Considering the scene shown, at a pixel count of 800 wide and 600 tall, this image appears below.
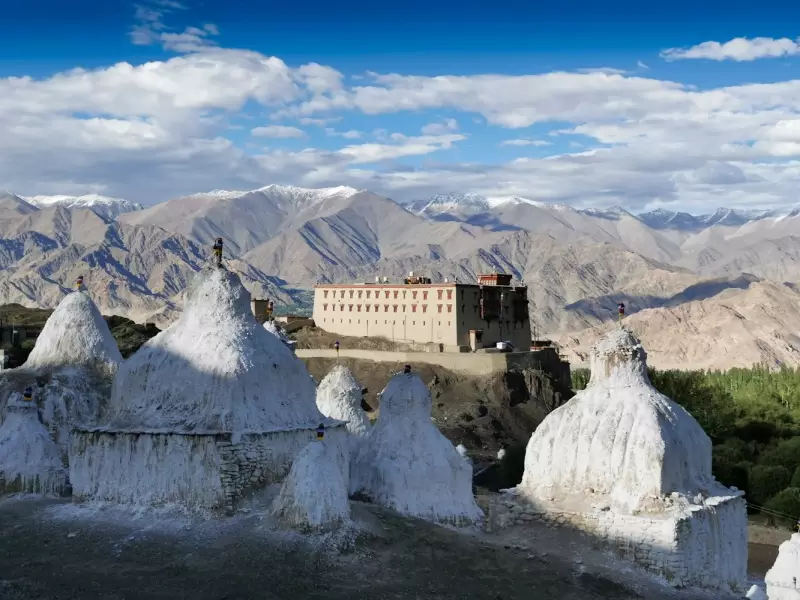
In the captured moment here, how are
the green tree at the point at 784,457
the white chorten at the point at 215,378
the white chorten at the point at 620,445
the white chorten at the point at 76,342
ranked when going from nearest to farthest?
the white chorten at the point at 620,445, the white chorten at the point at 215,378, the white chorten at the point at 76,342, the green tree at the point at 784,457

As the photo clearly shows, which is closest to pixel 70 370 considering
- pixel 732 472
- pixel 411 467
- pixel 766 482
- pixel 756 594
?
pixel 411 467

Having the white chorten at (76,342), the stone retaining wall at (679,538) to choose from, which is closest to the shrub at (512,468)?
the white chorten at (76,342)

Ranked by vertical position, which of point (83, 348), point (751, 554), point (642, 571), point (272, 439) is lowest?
point (751, 554)

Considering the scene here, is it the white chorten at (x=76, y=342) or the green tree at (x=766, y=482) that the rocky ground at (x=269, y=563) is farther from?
the green tree at (x=766, y=482)

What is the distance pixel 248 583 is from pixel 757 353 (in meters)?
182

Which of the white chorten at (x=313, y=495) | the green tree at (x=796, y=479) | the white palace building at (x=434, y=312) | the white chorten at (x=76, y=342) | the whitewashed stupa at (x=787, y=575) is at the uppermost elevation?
the white palace building at (x=434, y=312)

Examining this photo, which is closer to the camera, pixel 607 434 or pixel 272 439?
pixel 607 434

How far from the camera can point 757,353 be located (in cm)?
19125

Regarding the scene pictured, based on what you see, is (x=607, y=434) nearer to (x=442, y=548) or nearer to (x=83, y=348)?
(x=442, y=548)

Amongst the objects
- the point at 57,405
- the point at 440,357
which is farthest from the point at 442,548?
the point at 440,357

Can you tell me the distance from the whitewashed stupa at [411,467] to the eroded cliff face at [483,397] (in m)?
47.5

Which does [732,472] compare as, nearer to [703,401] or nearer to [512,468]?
[512,468]

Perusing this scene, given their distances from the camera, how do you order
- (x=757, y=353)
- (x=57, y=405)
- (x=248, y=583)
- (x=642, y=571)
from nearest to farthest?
(x=248, y=583) → (x=642, y=571) → (x=57, y=405) → (x=757, y=353)

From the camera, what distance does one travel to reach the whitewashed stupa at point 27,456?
31.7 m
